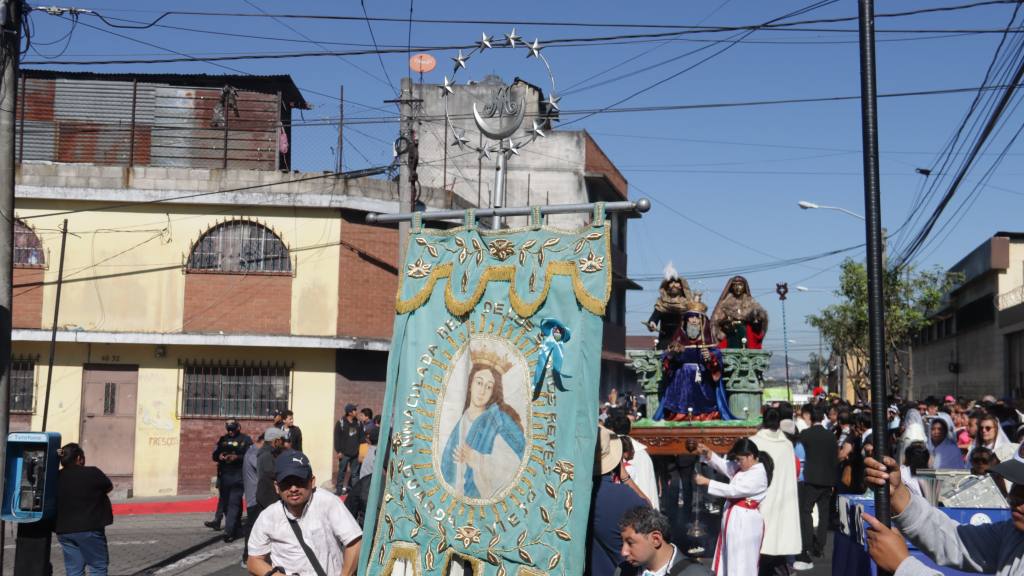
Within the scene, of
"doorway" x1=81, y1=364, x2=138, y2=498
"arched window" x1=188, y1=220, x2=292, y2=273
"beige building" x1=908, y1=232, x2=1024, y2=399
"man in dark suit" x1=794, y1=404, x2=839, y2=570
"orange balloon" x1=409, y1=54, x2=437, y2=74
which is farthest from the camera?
"beige building" x1=908, y1=232, x2=1024, y2=399

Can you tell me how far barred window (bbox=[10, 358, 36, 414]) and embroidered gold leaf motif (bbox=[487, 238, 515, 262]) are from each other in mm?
18548

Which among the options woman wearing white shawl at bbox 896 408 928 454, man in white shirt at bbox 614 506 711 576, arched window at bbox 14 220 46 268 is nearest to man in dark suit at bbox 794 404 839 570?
woman wearing white shawl at bbox 896 408 928 454

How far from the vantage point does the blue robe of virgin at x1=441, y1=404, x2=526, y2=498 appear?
731cm

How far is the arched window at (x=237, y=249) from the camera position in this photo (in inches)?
932

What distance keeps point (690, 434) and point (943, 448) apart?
3.08 metres

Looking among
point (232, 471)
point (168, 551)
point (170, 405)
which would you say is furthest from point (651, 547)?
point (170, 405)

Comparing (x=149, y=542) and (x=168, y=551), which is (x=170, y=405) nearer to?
(x=149, y=542)

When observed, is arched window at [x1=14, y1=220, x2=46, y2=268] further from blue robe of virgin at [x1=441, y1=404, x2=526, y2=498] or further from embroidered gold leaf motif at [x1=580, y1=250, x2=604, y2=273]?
embroidered gold leaf motif at [x1=580, y1=250, x2=604, y2=273]

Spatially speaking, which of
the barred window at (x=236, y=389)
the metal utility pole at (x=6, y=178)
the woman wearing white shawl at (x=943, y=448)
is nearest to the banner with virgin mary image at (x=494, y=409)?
the metal utility pole at (x=6, y=178)

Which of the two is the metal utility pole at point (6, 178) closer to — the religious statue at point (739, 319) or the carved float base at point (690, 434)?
the carved float base at point (690, 434)

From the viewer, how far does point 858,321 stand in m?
36.8

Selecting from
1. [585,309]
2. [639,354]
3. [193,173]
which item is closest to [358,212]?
[193,173]

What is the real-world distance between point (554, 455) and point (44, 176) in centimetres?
1937

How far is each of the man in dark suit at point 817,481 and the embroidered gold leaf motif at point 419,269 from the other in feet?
22.3
